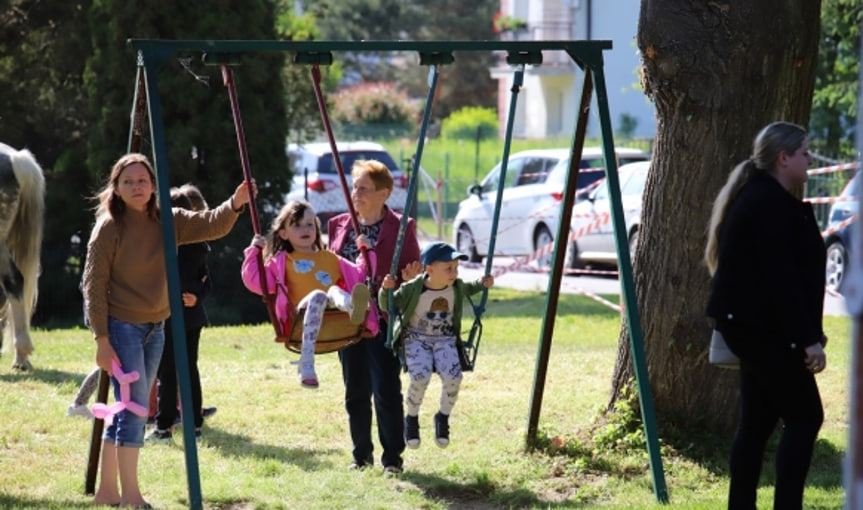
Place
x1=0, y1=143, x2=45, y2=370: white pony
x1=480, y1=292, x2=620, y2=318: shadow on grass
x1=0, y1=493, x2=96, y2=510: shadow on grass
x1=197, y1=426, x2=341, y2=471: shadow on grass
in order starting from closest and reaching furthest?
1. x1=0, y1=493, x2=96, y2=510: shadow on grass
2. x1=197, y1=426, x2=341, y2=471: shadow on grass
3. x1=0, y1=143, x2=45, y2=370: white pony
4. x1=480, y1=292, x2=620, y2=318: shadow on grass

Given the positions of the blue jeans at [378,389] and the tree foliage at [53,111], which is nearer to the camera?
the blue jeans at [378,389]

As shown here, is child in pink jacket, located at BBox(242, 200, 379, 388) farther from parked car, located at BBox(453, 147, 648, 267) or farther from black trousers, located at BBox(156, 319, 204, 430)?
parked car, located at BBox(453, 147, 648, 267)

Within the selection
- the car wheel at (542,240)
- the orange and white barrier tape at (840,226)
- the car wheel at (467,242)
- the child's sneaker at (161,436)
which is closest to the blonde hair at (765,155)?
the child's sneaker at (161,436)

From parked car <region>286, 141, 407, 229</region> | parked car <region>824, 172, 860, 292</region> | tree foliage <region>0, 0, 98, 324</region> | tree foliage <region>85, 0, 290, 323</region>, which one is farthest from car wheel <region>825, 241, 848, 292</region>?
tree foliage <region>0, 0, 98, 324</region>

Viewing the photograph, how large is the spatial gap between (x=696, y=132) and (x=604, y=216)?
37.6 ft

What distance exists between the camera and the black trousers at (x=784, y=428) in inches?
225

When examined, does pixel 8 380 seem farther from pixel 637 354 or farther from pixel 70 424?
pixel 637 354

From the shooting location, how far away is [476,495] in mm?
7496

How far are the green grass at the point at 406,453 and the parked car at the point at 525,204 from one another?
962 centimetres

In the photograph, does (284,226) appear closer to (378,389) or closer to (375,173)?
(375,173)

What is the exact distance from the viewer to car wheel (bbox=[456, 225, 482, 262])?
23.0 meters

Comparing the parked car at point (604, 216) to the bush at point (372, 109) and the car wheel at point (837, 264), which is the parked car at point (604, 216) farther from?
the bush at point (372, 109)

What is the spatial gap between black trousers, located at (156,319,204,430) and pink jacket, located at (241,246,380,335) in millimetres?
1537

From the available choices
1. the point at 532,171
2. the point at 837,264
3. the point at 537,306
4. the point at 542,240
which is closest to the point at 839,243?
the point at 837,264
